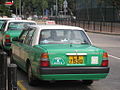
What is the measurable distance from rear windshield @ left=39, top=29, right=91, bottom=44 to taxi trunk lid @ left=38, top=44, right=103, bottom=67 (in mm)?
696

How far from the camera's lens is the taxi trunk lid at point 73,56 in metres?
7.59

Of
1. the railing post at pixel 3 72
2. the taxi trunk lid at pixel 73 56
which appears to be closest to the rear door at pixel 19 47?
the taxi trunk lid at pixel 73 56

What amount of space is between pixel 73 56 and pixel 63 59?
0.24m

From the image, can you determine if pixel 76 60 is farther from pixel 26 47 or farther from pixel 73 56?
pixel 26 47

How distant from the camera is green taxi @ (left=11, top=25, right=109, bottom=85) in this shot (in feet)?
24.8

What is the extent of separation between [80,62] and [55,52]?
60 centimetres

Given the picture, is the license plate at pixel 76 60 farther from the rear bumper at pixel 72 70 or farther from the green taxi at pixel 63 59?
the rear bumper at pixel 72 70

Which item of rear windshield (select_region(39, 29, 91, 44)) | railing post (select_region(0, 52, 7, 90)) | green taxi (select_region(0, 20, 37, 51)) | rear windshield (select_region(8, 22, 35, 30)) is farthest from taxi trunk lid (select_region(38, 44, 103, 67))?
rear windshield (select_region(8, 22, 35, 30))

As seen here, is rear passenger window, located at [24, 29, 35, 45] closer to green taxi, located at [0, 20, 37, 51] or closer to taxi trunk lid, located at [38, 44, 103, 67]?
taxi trunk lid, located at [38, 44, 103, 67]

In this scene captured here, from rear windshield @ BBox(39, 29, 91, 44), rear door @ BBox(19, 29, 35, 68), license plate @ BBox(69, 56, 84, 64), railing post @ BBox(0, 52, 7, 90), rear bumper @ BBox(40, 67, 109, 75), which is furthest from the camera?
rear door @ BBox(19, 29, 35, 68)

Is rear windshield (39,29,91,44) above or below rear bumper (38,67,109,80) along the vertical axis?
above

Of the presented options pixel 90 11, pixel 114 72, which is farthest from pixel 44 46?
pixel 90 11

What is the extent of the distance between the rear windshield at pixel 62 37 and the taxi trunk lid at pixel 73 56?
2.28 feet

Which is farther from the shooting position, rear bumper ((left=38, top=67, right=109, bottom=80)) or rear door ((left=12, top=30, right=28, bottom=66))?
rear door ((left=12, top=30, right=28, bottom=66))
